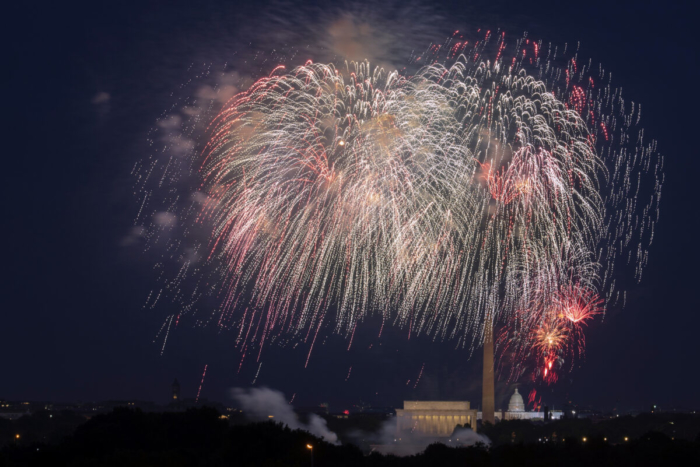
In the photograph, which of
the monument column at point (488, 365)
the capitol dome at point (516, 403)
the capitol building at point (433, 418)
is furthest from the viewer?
the capitol dome at point (516, 403)

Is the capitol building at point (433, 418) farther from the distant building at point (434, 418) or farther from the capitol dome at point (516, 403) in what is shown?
the capitol dome at point (516, 403)

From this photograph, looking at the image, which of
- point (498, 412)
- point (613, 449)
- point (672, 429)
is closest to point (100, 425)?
point (613, 449)

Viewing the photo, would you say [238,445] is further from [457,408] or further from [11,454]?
[457,408]

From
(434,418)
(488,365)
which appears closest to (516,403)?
(434,418)

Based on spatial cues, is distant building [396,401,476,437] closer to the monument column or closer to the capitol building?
A: the capitol building

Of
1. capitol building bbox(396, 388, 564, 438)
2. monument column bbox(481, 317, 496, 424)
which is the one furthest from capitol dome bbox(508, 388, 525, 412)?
monument column bbox(481, 317, 496, 424)

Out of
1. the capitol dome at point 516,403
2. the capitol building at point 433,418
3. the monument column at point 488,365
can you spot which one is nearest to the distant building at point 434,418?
the capitol building at point 433,418

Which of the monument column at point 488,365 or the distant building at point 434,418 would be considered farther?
the distant building at point 434,418

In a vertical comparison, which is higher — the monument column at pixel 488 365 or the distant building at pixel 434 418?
the monument column at pixel 488 365
